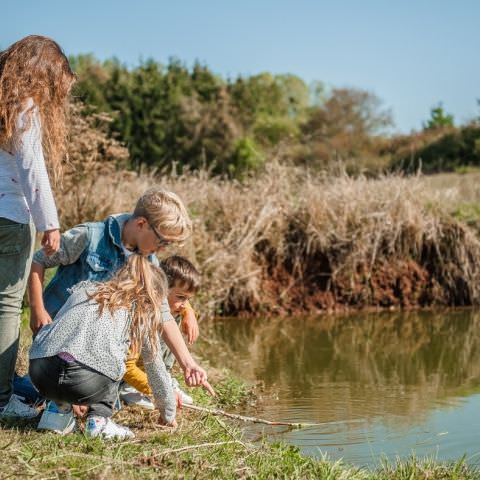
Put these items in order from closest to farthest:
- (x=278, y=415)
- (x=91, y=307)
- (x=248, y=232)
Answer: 1. (x=91, y=307)
2. (x=278, y=415)
3. (x=248, y=232)

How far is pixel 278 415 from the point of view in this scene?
232 inches

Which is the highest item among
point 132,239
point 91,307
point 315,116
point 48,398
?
point 315,116

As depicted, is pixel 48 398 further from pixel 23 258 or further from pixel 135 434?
pixel 23 258

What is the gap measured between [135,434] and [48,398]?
51cm

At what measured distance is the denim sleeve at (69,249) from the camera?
4.94m

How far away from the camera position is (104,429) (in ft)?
14.4

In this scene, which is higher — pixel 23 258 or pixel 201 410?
pixel 23 258

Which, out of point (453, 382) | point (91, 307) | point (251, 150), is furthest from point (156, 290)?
point (251, 150)

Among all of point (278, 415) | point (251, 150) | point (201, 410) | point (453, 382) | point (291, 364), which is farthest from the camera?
point (251, 150)

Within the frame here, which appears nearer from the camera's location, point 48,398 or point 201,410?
point 48,398

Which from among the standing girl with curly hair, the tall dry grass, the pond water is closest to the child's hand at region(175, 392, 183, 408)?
the pond water

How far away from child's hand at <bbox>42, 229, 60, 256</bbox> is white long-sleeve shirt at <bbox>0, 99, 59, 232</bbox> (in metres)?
0.04

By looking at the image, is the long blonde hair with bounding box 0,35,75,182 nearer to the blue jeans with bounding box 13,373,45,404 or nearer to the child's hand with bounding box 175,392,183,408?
the blue jeans with bounding box 13,373,45,404

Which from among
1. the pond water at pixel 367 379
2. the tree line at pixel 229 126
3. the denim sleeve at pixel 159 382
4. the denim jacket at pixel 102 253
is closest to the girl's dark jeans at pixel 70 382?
the denim sleeve at pixel 159 382
